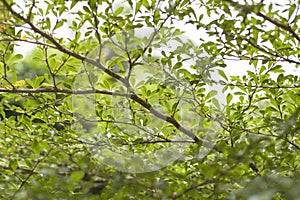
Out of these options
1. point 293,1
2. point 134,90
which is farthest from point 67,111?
point 293,1

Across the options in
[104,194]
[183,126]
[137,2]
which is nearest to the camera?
[104,194]

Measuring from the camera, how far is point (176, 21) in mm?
1275

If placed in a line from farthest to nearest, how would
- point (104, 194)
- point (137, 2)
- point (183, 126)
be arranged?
point (183, 126) < point (137, 2) < point (104, 194)

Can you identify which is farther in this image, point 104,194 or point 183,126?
point 183,126

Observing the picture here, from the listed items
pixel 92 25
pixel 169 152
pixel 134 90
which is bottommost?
pixel 169 152

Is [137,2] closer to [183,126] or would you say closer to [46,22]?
[46,22]

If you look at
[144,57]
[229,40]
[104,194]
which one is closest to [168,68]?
[144,57]

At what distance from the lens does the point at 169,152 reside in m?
1.29

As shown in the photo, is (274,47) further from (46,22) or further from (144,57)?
(46,22)

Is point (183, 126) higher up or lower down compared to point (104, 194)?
higher up

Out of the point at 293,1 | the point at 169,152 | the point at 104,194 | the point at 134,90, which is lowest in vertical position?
the point at 104,194

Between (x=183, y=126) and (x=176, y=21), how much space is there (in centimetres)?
35

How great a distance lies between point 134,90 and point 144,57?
107 mm

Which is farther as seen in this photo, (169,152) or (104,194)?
(169,152)
